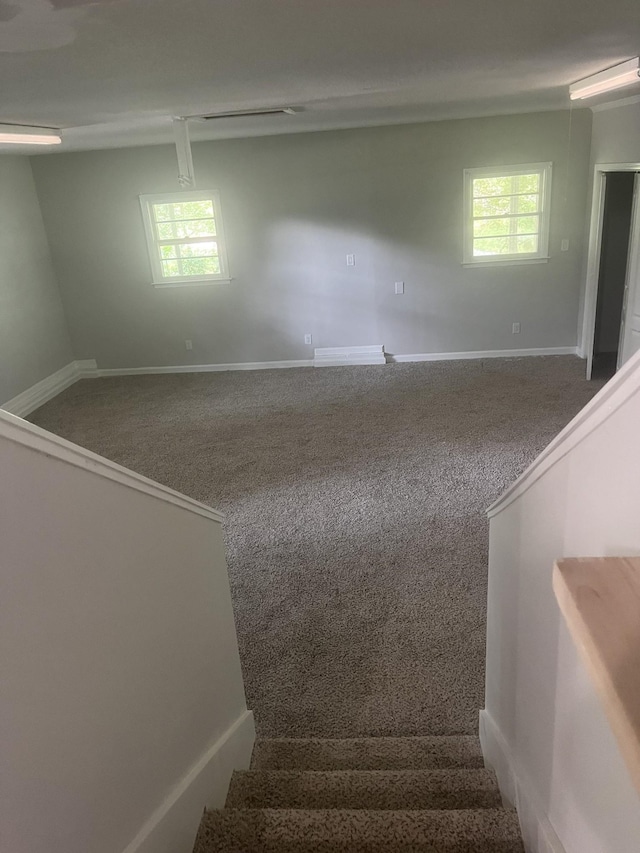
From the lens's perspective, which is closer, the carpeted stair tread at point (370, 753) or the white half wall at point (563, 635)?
the white half wall at point (563, 635)

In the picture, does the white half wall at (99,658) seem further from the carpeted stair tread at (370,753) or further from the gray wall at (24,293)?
the gray wall at (24,293)

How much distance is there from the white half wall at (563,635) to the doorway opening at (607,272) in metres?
4.71

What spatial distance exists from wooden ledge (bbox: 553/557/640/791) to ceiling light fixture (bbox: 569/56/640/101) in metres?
3.27

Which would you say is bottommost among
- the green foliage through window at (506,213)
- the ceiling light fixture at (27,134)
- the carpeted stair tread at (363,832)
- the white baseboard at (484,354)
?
the white baseboard at (484,354)

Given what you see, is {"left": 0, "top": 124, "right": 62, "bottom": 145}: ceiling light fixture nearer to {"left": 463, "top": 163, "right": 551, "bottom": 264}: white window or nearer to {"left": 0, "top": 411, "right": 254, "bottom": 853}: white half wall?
{"left": 0, "top": 411, "right": 254, "bottom": 853}: white half wall

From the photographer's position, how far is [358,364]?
7621 mm

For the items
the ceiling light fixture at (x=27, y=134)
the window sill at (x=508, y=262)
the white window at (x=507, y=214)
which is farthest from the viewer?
the window sill at (x=508, y=262)

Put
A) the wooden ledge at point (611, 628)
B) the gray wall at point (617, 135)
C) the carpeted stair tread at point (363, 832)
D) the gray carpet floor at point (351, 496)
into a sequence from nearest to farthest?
the wooden ledge at point (611, 628) → the carpeted stair tread at point (363, 832) → the gray carpet floor at point (351, 496) → the gray wall at point (617, 135)

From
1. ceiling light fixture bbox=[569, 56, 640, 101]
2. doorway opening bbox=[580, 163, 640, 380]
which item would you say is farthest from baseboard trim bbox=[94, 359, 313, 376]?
ceiling light fixture bbox=[569, 56, 640, 101]

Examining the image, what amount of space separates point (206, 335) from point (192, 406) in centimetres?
133

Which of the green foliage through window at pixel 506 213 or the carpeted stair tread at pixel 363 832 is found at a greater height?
the green foliage through window at pixel 506 213

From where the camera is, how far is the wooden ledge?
2.00 ft

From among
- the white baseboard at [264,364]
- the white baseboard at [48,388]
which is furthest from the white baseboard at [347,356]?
the white baseboard at [48,388]

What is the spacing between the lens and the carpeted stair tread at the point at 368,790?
6.51 feet
